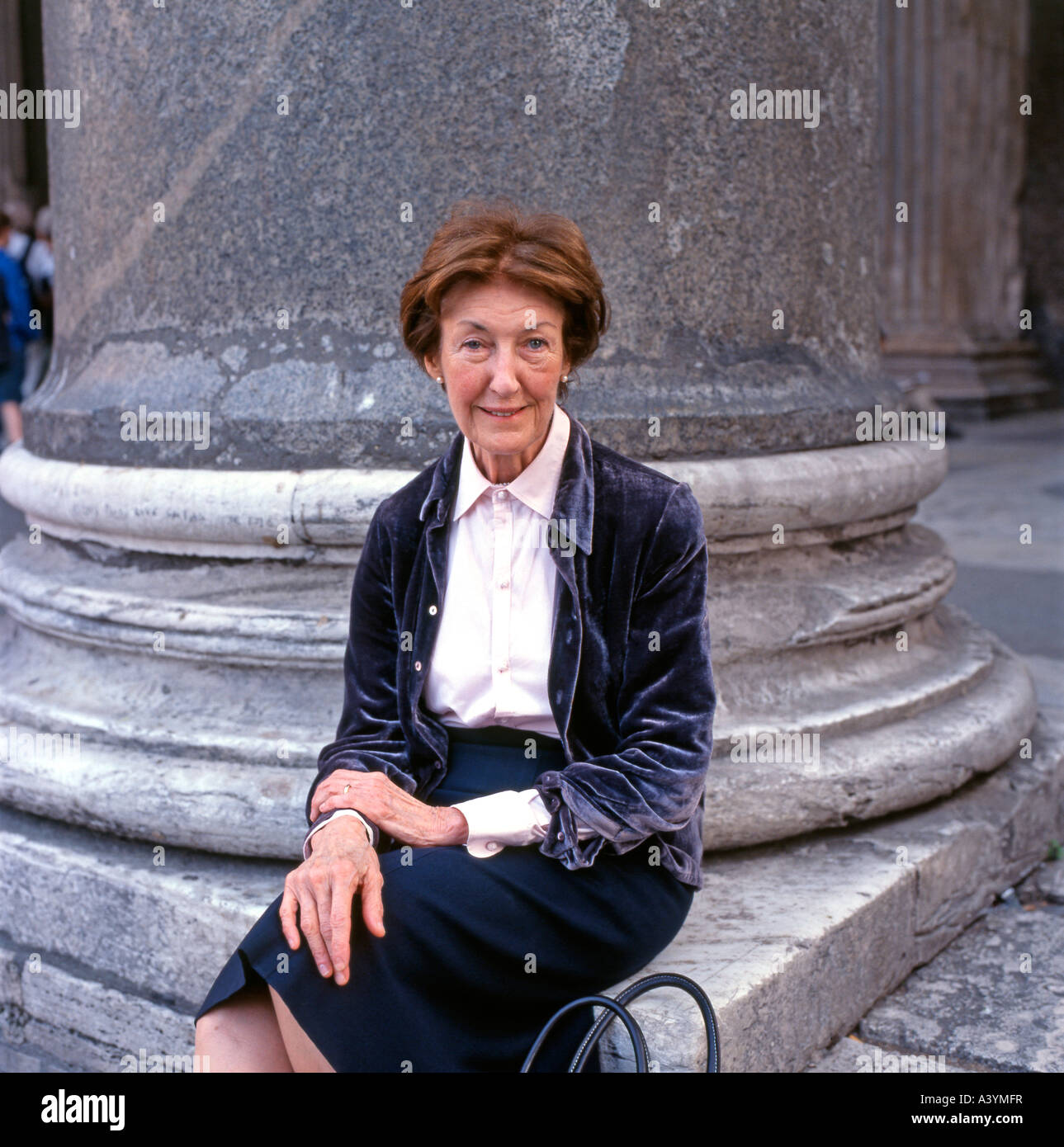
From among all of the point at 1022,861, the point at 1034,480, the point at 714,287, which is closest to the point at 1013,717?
A: the point at 1022,861

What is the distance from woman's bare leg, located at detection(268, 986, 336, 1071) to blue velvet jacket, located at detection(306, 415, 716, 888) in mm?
290

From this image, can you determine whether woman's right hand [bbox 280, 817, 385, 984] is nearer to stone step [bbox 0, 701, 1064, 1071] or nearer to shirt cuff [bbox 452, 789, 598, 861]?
shirt cuff [bbox 452, 789, 598, 861]

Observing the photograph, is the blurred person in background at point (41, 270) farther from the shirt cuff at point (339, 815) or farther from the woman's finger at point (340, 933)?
the woman's finger at point (340, 933)

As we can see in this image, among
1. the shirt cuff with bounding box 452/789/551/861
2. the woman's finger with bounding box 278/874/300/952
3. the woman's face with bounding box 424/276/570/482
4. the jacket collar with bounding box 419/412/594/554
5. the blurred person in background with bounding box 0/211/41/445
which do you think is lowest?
the woman's finger with bounding box 278/874/300/952

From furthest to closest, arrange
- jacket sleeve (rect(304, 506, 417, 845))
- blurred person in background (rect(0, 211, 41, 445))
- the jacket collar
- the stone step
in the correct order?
blurred person in background (rect(0, 211, 41, 445)) → the stone step → jacket sleeve (rect(304, 506, 417, 845)) → the jacket collar

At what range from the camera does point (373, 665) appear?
7.64 feet

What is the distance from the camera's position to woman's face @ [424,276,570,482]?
2.11 meters

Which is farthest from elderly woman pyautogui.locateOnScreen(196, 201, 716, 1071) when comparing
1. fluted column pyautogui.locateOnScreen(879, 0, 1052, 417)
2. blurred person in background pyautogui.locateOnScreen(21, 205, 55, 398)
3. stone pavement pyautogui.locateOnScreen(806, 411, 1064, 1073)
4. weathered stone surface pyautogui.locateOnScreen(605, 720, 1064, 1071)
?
fluted column pyautogui.locateOnScreen(879, 0, 1052, 417)

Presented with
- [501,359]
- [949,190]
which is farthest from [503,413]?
[949,190]

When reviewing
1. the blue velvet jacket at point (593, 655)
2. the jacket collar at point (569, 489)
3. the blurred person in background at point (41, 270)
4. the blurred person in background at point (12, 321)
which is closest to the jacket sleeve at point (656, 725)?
the blue velvet jacket at point (593, 655)

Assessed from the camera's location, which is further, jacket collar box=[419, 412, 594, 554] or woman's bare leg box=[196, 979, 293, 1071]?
jacket collar box=[419, 412, 594, 554]

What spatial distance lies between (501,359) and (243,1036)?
106 centimetres

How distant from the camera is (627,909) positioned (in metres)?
2.15

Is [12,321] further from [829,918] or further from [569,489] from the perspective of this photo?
[829,918]
